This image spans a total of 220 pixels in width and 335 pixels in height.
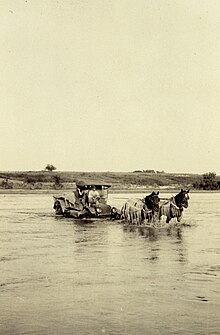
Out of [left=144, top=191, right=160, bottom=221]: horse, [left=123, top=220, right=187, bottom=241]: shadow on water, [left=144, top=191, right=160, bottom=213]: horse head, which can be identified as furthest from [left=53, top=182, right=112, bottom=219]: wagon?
[left=144, top=191, right=160, bottom=213]: horse head

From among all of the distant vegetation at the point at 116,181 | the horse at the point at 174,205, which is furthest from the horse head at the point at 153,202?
the distant vegetation at the point at 116,181

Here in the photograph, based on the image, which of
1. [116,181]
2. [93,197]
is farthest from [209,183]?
[93,197]

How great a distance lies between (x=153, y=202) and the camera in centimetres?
2698

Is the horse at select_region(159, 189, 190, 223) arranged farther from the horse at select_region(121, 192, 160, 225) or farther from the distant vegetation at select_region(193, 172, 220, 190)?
the distant vegetation at select_region(193, 172, 220, 190)

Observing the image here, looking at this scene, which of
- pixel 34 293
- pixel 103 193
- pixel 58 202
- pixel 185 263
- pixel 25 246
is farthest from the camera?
pixel 58 202

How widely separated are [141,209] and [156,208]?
1.28 meters

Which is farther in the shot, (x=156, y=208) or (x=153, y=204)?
(x=156, y=208)

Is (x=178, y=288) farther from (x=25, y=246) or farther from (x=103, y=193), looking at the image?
(x=103, y=193)

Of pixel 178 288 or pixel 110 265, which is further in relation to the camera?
pixel 110 265

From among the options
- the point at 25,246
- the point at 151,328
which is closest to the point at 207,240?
the point at 25,246

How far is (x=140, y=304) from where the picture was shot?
32.9 feet

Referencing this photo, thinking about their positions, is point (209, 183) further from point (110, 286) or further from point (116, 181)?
point (110, 286)

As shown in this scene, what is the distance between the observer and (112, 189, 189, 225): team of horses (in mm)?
27125

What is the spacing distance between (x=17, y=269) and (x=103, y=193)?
2058cm
